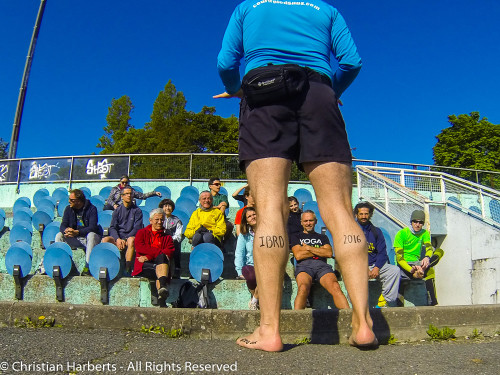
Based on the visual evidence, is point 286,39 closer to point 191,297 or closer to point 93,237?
point 191,297

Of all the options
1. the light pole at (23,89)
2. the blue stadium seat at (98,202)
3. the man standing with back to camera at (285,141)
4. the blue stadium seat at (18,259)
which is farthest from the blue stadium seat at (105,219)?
the light pole at (23,89)

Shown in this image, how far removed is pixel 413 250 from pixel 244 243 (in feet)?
9.47

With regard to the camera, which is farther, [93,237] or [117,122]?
[117,122]

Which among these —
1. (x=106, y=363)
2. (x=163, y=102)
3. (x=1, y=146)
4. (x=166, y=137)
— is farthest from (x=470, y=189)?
(x=1, y=146)

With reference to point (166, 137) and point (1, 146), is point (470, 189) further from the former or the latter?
point (1, 146)

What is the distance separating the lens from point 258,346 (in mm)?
2256

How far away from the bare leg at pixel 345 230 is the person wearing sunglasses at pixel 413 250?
15.4 feet

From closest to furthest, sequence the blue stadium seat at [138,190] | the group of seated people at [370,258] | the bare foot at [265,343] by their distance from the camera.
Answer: the bare foot at [265,343], the group of seated people at [370,258], the blue stadium seat at [138,190]

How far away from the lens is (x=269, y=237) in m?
2.39

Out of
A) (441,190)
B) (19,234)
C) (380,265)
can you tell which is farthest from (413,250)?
(19,234)

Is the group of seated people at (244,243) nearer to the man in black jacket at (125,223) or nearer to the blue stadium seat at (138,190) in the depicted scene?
the man in black jacket at (125,223)

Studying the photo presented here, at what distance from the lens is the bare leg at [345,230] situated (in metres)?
2.37

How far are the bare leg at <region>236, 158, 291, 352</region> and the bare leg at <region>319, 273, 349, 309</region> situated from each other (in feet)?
9.59

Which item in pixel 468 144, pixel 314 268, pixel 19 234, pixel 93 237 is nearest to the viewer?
pixel 314 268
